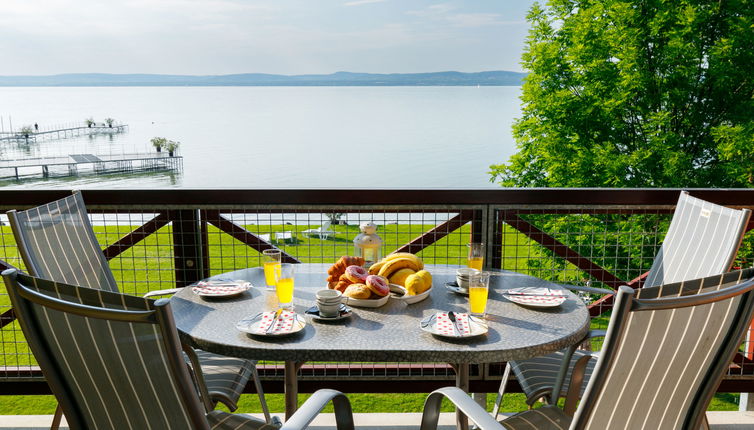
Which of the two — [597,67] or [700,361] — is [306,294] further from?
[597,67]

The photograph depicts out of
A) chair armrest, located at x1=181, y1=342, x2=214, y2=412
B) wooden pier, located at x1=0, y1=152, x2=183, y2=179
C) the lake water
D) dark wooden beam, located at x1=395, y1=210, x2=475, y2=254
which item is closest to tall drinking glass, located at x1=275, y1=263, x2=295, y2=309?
chair armrest, located at x1=181, y1=342, x2=214, y2=412

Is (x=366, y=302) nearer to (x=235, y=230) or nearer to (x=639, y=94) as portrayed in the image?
(x=235, y=230)

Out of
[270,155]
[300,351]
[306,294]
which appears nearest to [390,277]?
[306,294]

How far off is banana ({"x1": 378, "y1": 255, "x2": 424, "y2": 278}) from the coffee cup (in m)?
0.28

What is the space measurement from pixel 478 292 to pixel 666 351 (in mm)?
647

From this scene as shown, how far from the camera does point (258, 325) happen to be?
171cm

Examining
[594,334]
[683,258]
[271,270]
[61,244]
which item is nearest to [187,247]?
[61,244]

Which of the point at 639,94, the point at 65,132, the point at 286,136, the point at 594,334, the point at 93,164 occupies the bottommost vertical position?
the point at 93,164

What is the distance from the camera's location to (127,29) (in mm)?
34219

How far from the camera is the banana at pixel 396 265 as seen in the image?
6.70ft

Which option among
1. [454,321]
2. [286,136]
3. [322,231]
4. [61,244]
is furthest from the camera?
[286,136]

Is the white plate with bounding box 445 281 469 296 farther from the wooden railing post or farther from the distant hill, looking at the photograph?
the distant hill

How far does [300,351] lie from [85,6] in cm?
3671

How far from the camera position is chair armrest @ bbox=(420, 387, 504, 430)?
1337 millimetres
